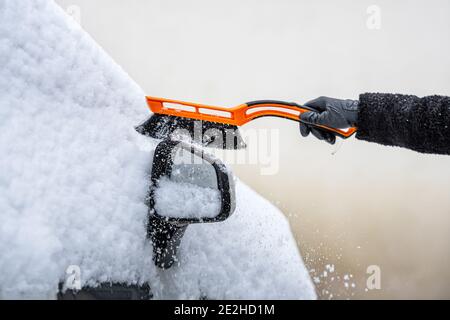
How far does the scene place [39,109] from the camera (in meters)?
1.54

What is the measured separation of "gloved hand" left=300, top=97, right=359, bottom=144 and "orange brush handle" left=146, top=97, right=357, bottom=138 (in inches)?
1.4

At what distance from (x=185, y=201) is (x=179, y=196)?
0.12ft

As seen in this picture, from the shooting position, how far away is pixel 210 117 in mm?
1982

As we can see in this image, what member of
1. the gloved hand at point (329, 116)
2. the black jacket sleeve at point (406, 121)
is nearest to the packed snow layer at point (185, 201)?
the gloved hand at point (329, 116)

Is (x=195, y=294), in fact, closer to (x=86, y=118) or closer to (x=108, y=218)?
(x=108, y=218)

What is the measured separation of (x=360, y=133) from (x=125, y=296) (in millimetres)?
1560

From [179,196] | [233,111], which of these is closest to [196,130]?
[233,111]

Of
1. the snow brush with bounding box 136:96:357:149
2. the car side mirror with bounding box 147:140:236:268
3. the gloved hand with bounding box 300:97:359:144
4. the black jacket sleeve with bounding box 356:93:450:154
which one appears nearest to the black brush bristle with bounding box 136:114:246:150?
the snow brush with bounding box 136:96:357:149

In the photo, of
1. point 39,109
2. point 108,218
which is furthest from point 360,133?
point 39,109

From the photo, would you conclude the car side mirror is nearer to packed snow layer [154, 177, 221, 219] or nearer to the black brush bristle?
packed snow layer [154, 177, 221, 219]

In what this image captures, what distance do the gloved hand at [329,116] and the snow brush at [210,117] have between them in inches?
3.8

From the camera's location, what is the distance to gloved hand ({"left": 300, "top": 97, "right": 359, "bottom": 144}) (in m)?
2.16

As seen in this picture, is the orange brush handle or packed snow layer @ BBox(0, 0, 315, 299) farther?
the orange brush handle

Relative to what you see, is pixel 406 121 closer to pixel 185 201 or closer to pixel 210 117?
pixel 210 117
